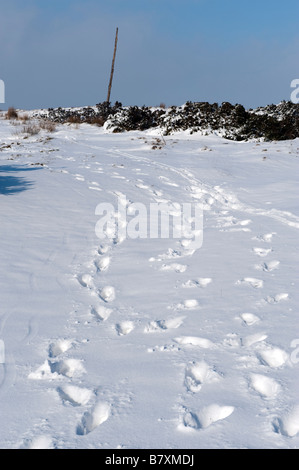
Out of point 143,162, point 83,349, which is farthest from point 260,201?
point 83,349

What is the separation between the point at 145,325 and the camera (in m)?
3.44

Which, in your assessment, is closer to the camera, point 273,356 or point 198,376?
point 198,376

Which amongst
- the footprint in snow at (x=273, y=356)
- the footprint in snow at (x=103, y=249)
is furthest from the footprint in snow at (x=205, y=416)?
the footprint in snow at (x=103, y=249)

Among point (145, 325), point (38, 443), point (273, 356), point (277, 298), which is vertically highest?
point (277, 298)

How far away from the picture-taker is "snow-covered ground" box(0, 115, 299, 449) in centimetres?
229

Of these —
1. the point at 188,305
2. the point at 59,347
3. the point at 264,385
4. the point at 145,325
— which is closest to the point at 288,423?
the point at 264,385

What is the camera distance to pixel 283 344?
3.01m

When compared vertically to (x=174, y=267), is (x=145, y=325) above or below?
below

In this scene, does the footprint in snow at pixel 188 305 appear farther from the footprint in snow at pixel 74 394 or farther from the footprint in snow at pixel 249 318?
the footprint in snow at pixel 74 394

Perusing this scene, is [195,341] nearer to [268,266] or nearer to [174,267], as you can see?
[174,267]

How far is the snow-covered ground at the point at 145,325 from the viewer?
229cm
